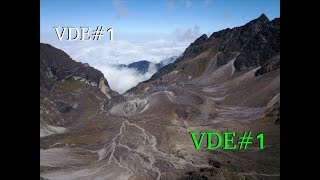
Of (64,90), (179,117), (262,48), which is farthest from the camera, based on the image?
(262,48)

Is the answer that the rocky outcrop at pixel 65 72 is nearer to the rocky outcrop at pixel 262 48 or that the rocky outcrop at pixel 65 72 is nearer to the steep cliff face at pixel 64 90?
the steep cliff face at pixel 64 90

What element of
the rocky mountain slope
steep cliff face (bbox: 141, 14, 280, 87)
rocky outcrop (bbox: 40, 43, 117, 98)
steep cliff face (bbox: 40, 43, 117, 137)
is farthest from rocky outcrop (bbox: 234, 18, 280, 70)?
steep cliff face (bbox: 40, 43, 117, 137)

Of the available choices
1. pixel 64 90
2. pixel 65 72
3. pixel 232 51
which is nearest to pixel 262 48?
pixel 232 51

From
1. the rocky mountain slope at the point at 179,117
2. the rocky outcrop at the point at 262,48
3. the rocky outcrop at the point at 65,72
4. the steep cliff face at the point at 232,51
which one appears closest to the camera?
the rocky mountain slope at the point at 179,117

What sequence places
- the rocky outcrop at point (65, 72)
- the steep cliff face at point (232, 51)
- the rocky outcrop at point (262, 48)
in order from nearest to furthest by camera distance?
the rocky outcrop at point (65, 72) < the steep cliff face at point (232, 51) < the rocky outcrop at point (262, 48)

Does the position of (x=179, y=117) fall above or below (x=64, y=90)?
below

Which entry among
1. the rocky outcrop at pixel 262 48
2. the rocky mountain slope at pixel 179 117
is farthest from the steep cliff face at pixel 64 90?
the rocky outcrop at pixel 262 48

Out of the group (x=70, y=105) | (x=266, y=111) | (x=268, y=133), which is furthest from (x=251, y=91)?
(x=70, y=105)

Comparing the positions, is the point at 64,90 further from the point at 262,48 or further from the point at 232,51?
the point at 232,51
